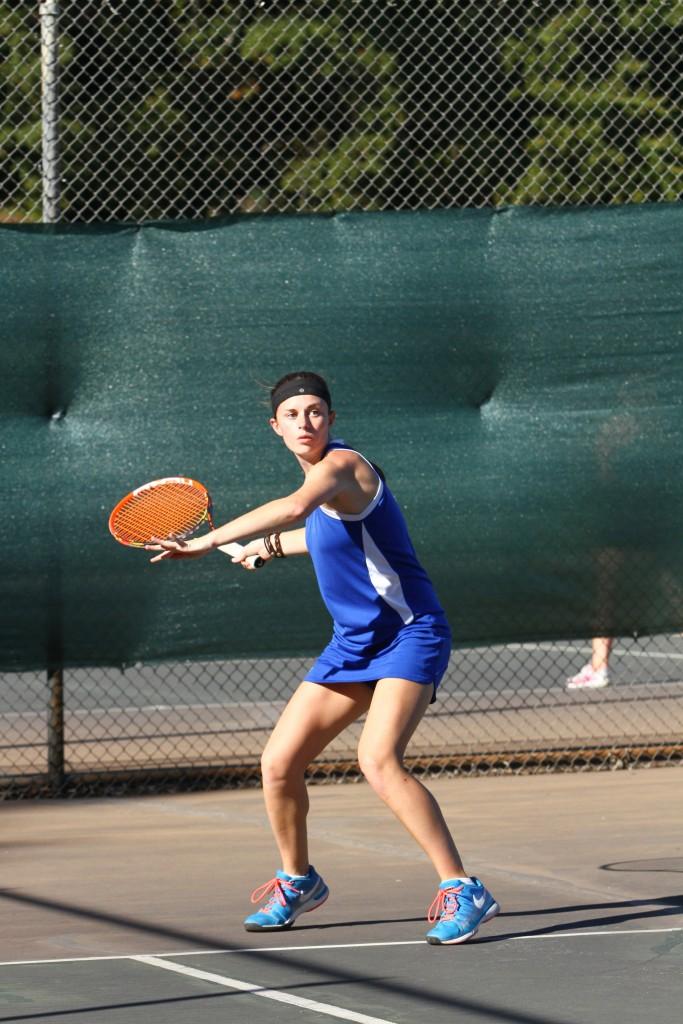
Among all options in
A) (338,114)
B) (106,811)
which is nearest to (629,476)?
(106,811)

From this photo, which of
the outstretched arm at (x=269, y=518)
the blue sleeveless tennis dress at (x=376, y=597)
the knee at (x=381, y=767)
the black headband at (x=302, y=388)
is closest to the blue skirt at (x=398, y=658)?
the blue sleeveless tennis dress at (x=376, y=597)

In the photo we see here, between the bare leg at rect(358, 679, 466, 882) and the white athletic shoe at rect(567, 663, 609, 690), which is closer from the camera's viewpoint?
the bare leg at rect(358, 679, 466, 882)

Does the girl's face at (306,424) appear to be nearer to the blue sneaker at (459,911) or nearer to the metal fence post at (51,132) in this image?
the blue sneaker at (459,911)

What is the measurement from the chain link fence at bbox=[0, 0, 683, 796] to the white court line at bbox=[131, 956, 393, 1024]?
2722 mm

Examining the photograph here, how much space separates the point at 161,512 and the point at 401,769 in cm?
102

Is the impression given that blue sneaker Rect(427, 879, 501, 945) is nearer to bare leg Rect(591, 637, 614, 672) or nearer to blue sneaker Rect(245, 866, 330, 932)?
blue sneaker Rect(245, 866, 330, 932)

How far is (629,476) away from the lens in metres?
7.92

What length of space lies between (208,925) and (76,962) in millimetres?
577

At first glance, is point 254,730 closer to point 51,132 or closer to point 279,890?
point 51,132

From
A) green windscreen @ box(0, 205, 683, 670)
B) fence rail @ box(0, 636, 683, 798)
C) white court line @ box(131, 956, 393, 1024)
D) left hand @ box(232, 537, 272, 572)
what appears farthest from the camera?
fence rail @ box(0, 636, 683, 798)

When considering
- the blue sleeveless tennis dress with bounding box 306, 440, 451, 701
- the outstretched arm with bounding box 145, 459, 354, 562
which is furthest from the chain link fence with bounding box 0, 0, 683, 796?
the outstretched arm with bounding box 145, 459, 354, 562

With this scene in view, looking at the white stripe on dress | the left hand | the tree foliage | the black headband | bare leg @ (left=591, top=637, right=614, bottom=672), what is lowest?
bare leg @ (left=591, top=637, right=614, bottom=672)

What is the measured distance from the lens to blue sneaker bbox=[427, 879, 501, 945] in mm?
5082

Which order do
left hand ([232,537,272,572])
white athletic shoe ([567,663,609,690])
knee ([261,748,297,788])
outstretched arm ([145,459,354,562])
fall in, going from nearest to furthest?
outstretched arm ([145,459,354,562])
left hand ([232,537,272,572])
knee ([261,748,297,788])
white athletic shoe ([567,663,609,690])
